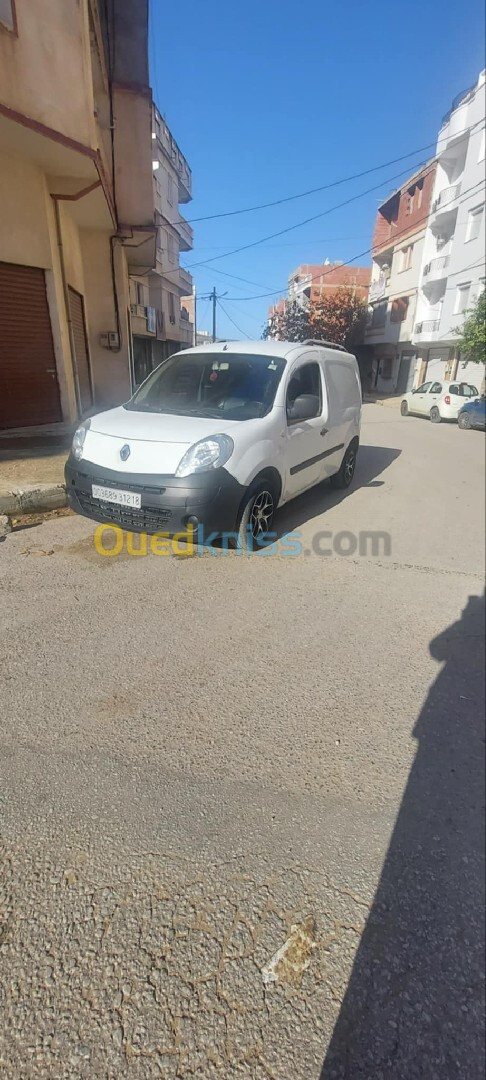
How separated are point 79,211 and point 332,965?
1188 centimetres

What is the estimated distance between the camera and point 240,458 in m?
3.54

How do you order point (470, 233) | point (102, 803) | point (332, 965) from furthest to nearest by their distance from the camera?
1. point (470, 233)
2. point (102, 803)
3. point (332, 965)

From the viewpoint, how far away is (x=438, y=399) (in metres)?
2.68

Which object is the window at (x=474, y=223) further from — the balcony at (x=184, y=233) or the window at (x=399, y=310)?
the balcony at (x=184, y=233)

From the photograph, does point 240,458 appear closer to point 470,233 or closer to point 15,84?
point 470,233

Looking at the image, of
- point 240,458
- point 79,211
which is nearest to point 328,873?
point 240,458

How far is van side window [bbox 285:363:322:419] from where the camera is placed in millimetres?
4273

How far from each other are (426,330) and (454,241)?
0.88 m

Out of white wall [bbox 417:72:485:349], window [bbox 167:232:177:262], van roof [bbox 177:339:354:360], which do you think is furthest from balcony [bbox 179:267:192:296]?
white wall [bbox 417:72:485:349]

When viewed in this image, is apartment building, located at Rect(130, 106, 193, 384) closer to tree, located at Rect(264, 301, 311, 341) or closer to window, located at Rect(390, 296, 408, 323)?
tree, located at Rect(264, 301, 311, 341)

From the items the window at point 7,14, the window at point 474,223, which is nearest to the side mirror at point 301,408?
the window at point 474,223

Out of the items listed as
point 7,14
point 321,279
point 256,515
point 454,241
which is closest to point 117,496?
point 256,515

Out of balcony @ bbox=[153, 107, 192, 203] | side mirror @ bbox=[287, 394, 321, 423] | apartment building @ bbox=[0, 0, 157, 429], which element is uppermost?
balcony @ bbox=[153, 107, 192, 203]

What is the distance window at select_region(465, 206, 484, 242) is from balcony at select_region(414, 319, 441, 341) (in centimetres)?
95
